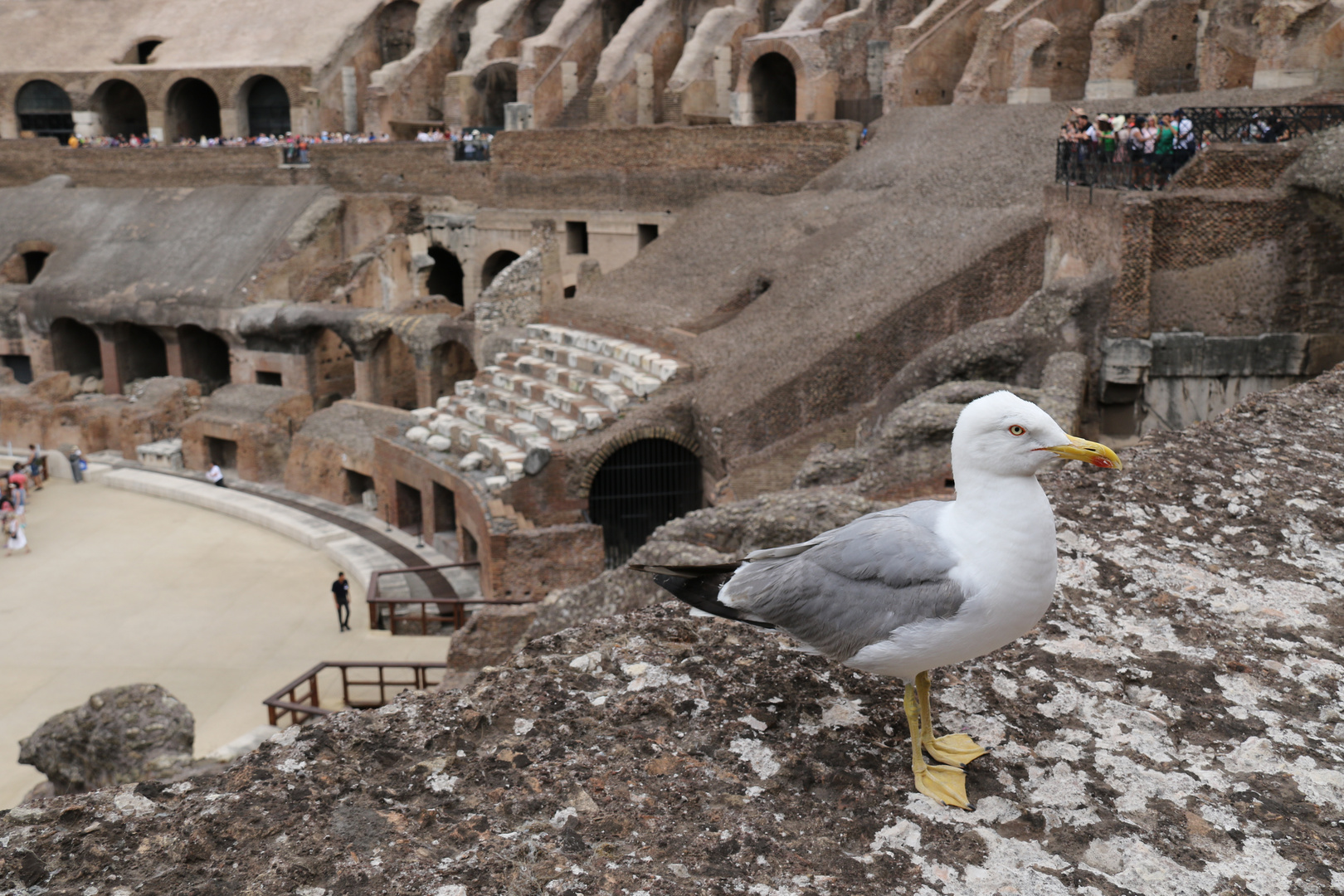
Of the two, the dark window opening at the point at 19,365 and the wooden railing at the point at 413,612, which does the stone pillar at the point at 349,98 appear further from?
the wooden railing at the point at 413,612

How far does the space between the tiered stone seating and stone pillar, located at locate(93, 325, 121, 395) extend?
11195mm

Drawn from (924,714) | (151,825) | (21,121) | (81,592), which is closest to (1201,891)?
(924,714)

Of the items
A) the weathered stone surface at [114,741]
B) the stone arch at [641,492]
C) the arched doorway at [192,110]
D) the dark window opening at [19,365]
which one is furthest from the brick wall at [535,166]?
the weathered stone surface at [114,741]

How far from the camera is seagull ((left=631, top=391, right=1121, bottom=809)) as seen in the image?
9.23ft

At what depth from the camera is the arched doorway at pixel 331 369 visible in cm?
2309

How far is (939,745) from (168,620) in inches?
520

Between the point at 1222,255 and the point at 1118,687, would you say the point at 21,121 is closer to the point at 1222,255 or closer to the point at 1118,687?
the point at 1222,255

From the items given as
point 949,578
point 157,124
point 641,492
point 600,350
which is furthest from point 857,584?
point 157,124

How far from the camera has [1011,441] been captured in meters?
2.88

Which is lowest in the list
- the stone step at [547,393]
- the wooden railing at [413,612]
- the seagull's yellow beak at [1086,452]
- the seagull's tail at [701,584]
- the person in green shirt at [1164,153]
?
the wooden railing at [413,612]

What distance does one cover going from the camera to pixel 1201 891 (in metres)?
2.57

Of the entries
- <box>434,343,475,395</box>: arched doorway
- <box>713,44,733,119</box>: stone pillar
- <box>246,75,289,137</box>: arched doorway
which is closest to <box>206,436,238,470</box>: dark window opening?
<box>434,343,475,395</box>: arched doorway

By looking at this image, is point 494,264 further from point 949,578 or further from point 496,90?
point 949,578

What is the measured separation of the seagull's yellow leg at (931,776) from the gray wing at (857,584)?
8.8 inches
